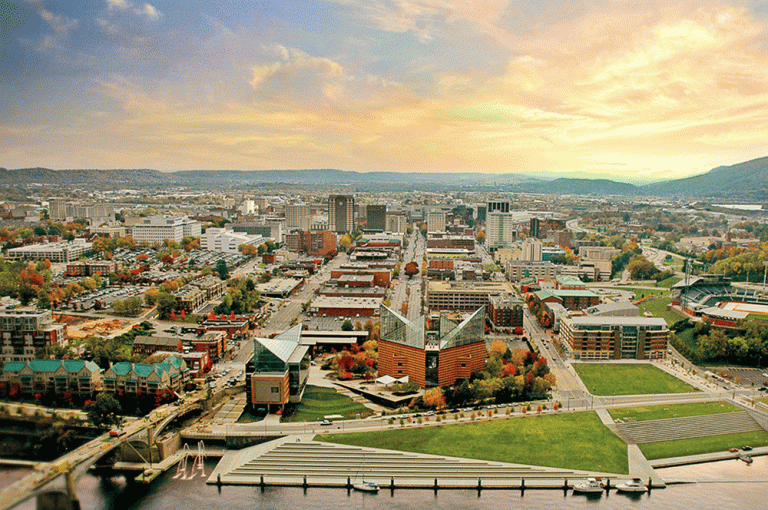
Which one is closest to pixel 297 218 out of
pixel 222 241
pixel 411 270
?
pixel 222 241

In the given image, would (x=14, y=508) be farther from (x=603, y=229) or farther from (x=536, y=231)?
(x=603, y=229)

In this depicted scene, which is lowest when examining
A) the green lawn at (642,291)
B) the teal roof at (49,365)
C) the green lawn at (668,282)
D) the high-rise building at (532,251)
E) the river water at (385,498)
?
the river water at (385,498)

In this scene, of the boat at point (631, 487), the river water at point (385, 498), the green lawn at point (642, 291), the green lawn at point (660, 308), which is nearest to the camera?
the river water at point (385, 498)

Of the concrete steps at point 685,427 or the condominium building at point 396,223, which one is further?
the condominium building at point 396,223

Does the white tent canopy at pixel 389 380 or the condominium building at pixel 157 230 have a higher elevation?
the condominium building at pixel 157 230

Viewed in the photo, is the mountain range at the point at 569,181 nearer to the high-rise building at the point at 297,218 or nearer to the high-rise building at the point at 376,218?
the high-rise building at the point at 297,218

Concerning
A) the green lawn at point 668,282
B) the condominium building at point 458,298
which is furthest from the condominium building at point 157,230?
the green lawn at point 668,282

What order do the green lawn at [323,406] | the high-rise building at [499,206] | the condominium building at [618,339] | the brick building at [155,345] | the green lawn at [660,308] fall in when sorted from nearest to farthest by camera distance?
1. the green lawn at [323,406]
2. the brick building at [155,345]
3. the condominium building at [618,339]
4. the green lawn at [660,308]
5. the high-rise building at [499,206]
